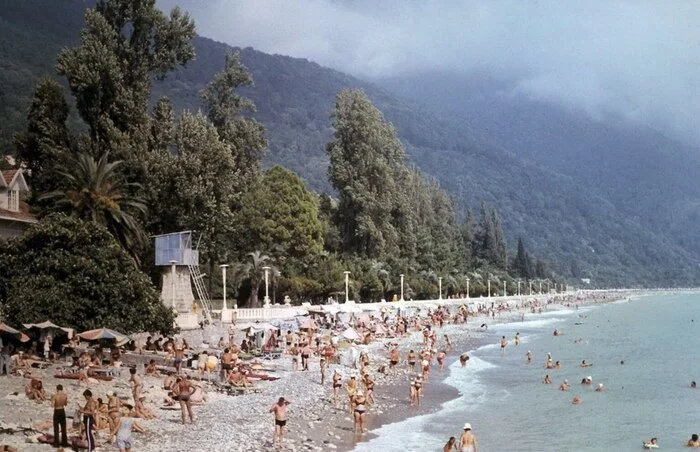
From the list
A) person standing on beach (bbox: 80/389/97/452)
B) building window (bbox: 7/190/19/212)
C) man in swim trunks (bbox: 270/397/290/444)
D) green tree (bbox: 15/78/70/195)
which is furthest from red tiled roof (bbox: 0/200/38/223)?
man in swim trunks (bbox: 270/397/290/444)

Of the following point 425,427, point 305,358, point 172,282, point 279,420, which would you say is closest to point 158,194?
point 172,282

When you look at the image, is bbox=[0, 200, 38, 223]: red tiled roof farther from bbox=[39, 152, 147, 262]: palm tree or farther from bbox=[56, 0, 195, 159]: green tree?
bbox=[56, 0, 195, 159]: green tree

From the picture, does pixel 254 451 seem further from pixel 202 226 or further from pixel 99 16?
pixel 99 16

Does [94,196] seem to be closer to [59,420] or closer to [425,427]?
[425,427]

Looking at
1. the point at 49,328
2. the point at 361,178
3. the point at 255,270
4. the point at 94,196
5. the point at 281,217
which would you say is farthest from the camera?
the point at 361,178

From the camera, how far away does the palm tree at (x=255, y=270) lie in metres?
49.2

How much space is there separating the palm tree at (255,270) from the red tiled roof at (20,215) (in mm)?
16415

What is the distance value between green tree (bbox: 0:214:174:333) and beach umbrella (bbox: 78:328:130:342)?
1.59 meters

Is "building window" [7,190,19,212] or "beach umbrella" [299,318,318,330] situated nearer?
"building window" [7,190,19,212]

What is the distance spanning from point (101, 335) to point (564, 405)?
1565cm

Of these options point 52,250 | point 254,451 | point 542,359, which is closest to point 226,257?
point 542,359

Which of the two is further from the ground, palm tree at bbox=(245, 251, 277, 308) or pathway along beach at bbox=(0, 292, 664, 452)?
palm tree at bbox=(245, 251, 277, 308)

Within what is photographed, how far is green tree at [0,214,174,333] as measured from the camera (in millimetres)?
25109

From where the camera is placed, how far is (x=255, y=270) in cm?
4922
